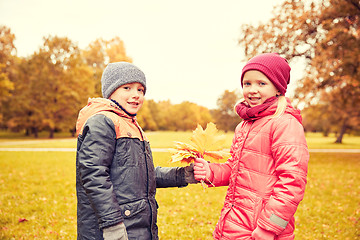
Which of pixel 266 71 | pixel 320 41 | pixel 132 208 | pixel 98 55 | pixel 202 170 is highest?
pixel 98 55

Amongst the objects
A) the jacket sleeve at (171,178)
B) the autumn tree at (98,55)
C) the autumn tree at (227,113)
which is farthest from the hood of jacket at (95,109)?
the autumn tree at (98,55)

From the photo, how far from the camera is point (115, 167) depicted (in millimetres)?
2158

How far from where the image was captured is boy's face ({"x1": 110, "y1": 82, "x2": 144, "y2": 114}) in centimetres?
239

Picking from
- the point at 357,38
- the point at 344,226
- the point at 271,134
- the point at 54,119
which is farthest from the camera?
the point at 54,119

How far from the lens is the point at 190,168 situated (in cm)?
274

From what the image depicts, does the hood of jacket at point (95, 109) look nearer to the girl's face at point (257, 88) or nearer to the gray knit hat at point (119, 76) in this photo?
the gray knit hat at point (119, 76)

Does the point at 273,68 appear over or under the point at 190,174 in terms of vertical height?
over

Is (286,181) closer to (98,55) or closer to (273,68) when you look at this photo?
(273,68)

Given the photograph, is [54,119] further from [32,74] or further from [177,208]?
[177,208]

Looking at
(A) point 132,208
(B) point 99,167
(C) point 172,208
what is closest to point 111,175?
(B) point 99,167

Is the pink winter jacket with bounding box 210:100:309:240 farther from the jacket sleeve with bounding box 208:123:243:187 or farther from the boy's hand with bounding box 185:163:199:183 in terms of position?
the boy's hand with bounding box 185:163:199:183

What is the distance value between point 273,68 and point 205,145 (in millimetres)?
952

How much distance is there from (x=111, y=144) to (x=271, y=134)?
4.37 ft

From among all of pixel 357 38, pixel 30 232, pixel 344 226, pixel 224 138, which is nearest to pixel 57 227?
pixel 30 232
